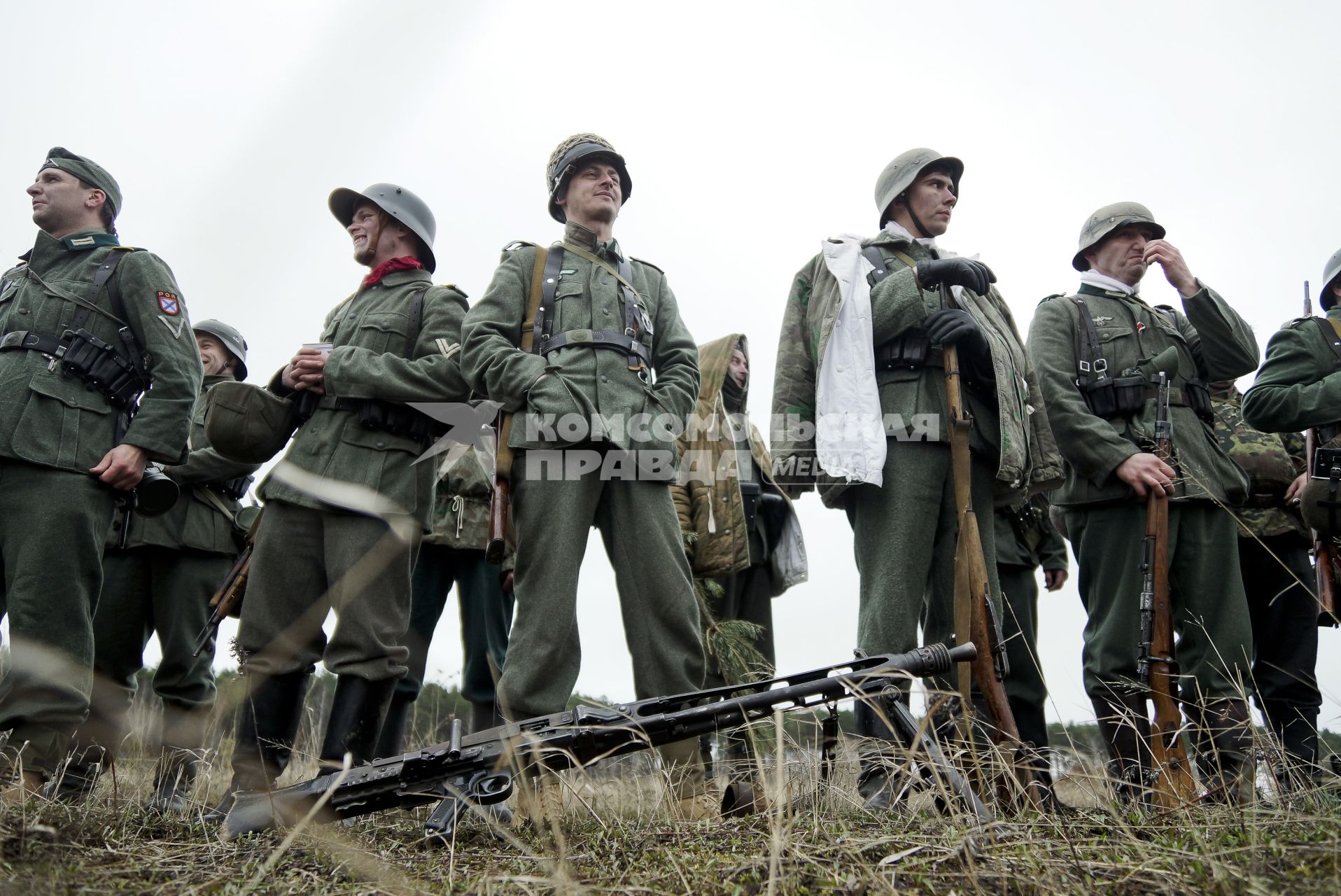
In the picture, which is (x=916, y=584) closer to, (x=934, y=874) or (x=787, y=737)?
(x=787, y=737)

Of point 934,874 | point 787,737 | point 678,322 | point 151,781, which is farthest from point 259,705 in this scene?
point 934,874

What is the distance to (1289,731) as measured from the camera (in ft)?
15.5

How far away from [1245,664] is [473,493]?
3.63 m

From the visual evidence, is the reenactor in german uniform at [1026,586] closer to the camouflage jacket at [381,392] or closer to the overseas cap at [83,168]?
the camouflage jacket at [381,392]

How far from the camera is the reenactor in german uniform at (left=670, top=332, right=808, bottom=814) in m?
5.77

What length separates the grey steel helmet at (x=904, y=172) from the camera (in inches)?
185

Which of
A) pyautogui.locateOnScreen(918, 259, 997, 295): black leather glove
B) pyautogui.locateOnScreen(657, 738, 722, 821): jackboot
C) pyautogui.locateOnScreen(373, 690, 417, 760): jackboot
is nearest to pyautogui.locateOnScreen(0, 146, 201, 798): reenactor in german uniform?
pyautogui.locateOnScreen(373, 690, 417, 760): jackboot

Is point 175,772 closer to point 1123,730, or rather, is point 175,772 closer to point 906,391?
point 906,391

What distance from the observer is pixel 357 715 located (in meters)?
4.00

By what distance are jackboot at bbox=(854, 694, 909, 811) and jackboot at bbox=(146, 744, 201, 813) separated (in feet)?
8.39

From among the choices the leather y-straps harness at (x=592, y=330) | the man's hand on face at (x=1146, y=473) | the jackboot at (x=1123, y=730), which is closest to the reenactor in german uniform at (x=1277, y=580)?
the man's hand on face at (x=1146, y=473)

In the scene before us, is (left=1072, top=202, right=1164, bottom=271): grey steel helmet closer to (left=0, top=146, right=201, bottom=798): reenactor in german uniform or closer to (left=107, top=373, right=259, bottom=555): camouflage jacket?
(left=0, top=146, right=201, bottom=798): reenactor in german uniform

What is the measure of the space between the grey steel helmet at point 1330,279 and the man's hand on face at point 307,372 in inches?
189

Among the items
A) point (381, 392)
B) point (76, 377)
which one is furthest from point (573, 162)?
point (76, 377)
